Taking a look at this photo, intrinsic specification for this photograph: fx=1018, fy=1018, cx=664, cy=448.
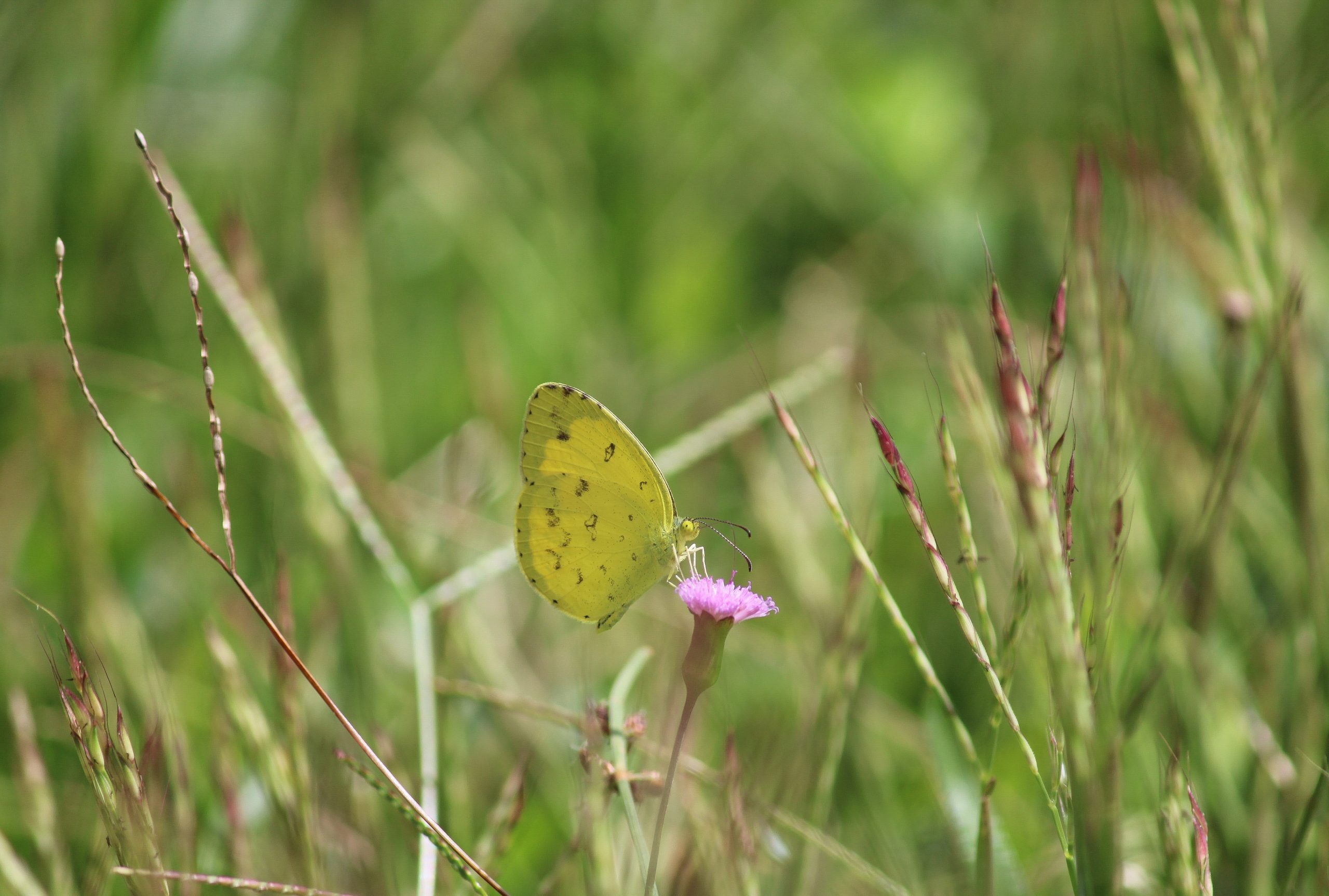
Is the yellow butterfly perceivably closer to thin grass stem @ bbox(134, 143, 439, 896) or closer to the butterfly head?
the butterfly head

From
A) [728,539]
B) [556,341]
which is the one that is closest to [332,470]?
[728,539]

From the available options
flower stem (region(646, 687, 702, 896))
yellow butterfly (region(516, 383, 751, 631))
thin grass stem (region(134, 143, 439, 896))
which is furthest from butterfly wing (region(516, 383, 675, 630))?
flower stem (region(646, 687, 702, 896))

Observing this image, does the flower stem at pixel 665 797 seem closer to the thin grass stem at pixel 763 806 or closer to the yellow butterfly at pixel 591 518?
the thin grass stem at pixel 763 806

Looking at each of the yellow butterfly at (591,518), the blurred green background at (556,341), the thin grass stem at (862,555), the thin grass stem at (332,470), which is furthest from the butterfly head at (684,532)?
the thin grass stem at (862,555)

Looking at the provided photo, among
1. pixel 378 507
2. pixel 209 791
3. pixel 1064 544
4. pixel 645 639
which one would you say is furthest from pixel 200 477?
pixel 1064 544

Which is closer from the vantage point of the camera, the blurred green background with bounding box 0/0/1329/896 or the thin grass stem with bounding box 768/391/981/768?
the thin grass stem with bounding box 768/391/981/768

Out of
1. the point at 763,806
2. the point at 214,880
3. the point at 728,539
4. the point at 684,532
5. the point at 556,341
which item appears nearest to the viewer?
→ the point at 214,880

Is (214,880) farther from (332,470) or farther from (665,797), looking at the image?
(332,470)
